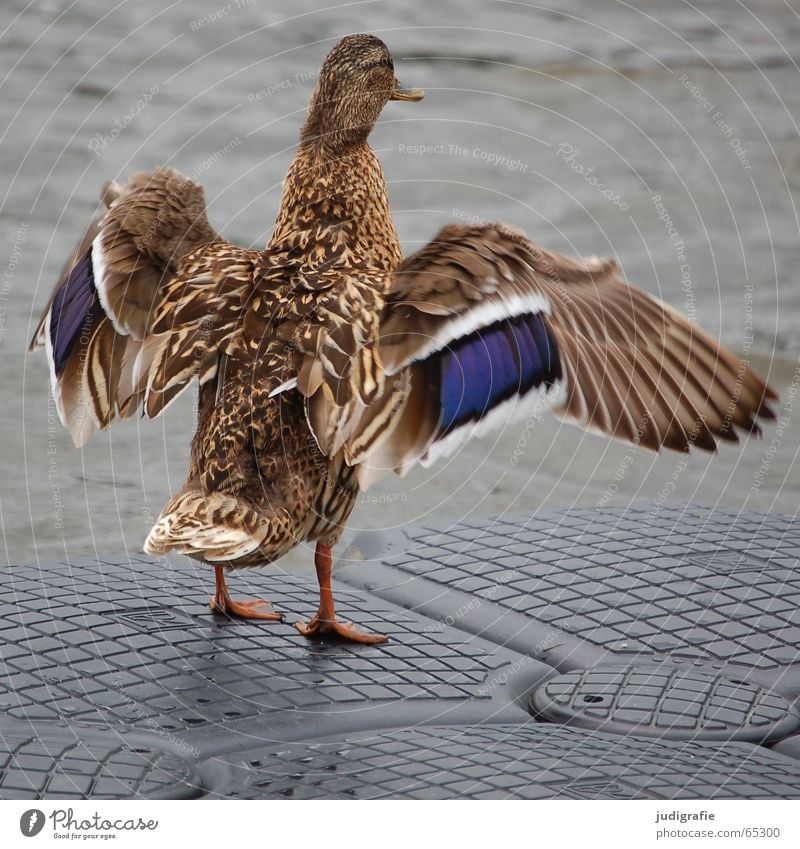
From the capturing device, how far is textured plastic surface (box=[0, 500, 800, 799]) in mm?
2289

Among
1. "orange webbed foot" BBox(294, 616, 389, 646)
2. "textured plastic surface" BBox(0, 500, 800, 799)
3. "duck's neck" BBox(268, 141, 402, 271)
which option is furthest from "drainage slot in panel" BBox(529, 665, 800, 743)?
"duck's neck" BBox(268, 141, 402, 271)

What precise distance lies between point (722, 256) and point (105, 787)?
6383 millimetres

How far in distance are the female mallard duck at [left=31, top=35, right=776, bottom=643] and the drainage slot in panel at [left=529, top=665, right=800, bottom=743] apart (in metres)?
Result: 0.45

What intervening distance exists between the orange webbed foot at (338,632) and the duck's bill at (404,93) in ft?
4.39

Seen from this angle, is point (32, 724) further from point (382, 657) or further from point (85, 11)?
point (85, 11)

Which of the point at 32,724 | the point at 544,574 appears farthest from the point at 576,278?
the point at 32,724

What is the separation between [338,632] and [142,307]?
0.78 m

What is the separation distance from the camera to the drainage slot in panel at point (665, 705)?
2.54 metres

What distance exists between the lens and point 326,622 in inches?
117

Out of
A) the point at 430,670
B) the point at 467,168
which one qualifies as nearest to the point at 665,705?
the point at 430,670

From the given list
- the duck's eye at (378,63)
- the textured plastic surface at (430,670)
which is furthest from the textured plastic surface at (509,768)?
the duck's eye at (378,63)

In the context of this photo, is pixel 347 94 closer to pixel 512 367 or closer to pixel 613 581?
pixel 512 367

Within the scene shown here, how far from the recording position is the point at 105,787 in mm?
2207

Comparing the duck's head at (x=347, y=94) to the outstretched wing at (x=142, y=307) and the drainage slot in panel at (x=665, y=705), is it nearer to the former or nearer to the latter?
the outstretched wing at (x=142, y=307)
